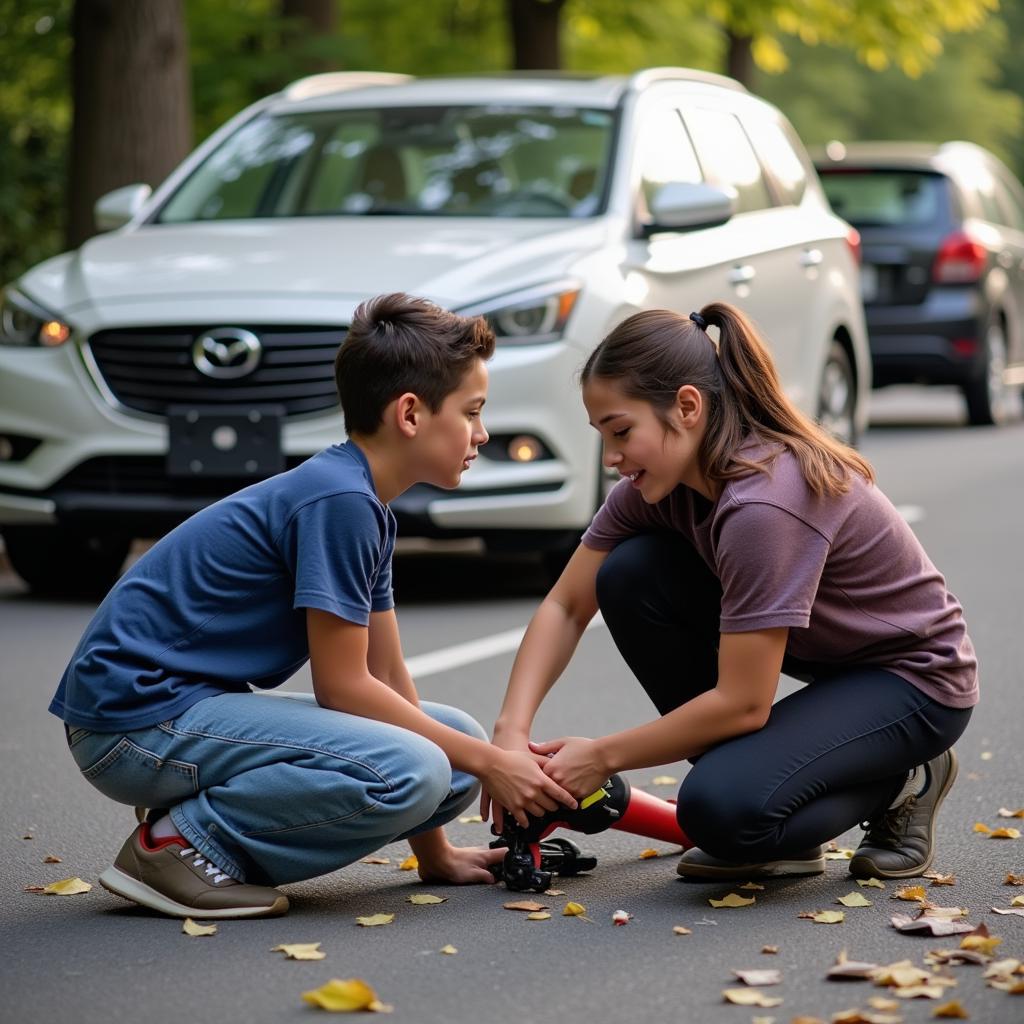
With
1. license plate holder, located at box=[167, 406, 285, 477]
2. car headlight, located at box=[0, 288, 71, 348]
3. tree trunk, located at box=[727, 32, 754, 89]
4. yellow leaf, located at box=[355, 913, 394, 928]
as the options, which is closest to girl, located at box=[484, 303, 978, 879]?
yellow leaf, located at box=[355, 913, 394, 928]

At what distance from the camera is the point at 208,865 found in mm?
3959

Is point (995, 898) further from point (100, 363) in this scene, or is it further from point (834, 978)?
point (100, 363)

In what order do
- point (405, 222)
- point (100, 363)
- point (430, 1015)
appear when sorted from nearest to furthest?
point (430, 1015) < point (100, 363) < point (405, 222)

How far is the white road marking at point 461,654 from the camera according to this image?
21.9 feet

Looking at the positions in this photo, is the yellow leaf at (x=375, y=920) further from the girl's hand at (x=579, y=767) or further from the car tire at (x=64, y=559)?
the car tire at (x=64, y=559)

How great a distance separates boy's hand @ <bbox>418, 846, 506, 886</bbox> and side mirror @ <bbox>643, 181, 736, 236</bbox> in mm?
4090

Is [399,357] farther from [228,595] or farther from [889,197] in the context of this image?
[889,197]

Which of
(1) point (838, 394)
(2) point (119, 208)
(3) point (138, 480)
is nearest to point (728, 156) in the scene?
(1) point (838, 394)

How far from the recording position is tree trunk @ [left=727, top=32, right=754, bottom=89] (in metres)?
23.3

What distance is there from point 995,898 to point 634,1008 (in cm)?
99

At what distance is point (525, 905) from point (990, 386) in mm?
11917

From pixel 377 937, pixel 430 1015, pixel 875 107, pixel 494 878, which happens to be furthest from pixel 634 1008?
pixel 875 107

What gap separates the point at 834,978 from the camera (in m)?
3.52

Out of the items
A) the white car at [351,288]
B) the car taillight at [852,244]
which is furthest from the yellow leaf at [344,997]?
the car taillight at [852,244]
